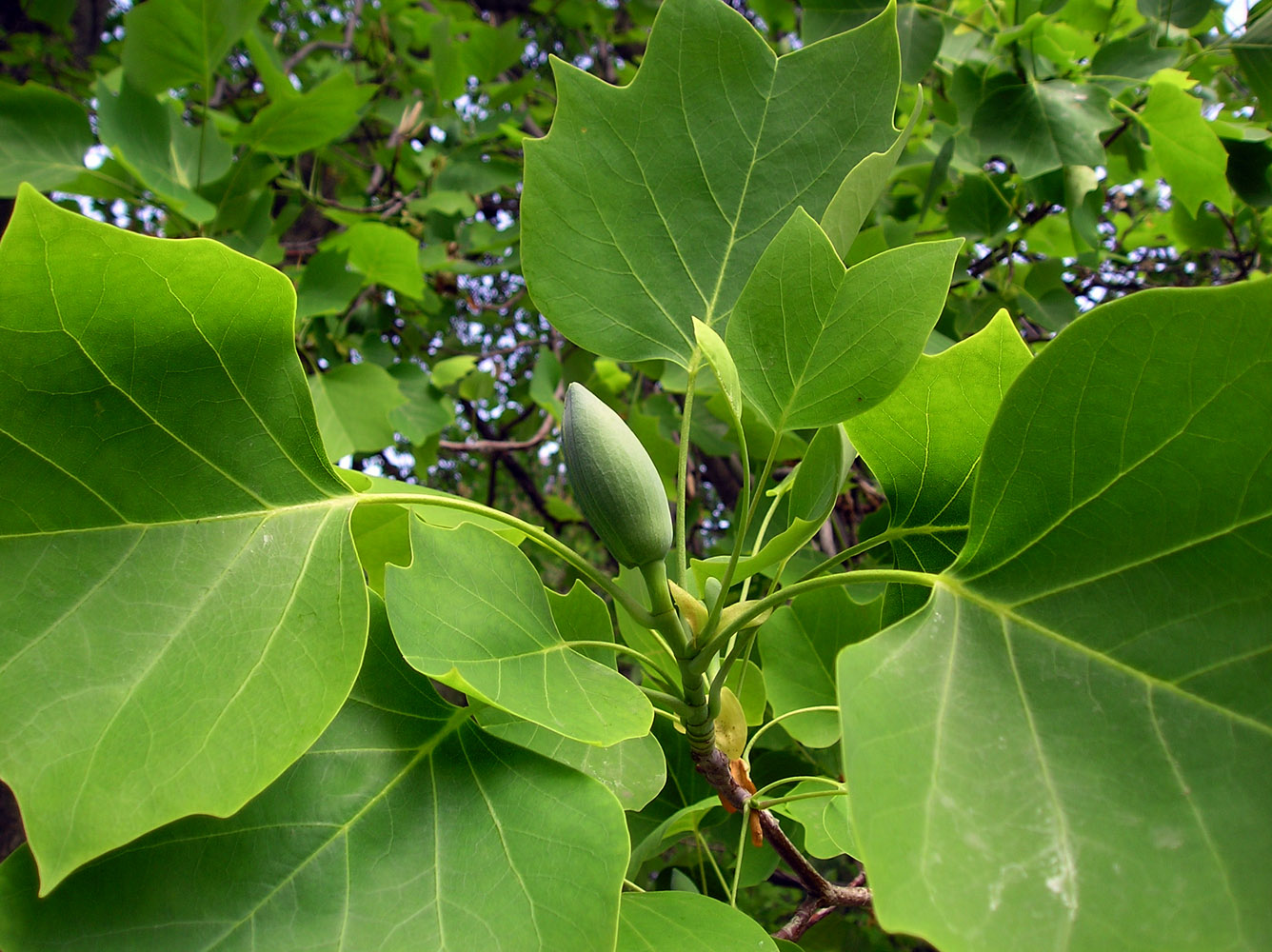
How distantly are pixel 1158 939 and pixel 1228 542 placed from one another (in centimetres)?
23

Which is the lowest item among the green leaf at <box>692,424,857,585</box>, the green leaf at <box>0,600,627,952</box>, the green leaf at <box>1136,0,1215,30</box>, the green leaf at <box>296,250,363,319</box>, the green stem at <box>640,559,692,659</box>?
the green leaf at <box>296,250,363,319</box>

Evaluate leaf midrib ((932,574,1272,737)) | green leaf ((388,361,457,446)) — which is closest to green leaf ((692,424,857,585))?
leaf midrib ((932,574,1272,737))

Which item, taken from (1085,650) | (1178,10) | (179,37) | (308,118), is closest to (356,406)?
(308,118)

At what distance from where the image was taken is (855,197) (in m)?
0.69

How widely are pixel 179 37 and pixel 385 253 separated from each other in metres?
0.65

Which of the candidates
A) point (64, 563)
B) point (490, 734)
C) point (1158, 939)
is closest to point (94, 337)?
point (64, 563)

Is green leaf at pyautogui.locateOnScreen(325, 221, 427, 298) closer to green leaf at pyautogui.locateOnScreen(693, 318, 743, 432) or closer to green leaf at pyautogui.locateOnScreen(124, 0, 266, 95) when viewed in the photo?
green leaf at pyautogui.locateOnScreen(124, 0, 266, 95)

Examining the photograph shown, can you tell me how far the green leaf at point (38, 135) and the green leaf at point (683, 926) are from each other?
1.99 meters

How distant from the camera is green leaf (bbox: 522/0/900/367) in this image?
787 millimetres

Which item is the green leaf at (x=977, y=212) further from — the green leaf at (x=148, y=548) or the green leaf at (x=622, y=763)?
the green leaf at (x=148, y=548)

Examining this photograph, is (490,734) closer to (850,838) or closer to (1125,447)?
(850,838)

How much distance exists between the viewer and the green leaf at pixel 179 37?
1.80 metres

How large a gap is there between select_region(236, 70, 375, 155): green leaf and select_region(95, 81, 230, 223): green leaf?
0.41 feet

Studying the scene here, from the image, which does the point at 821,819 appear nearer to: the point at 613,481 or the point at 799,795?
the point at 799,795
